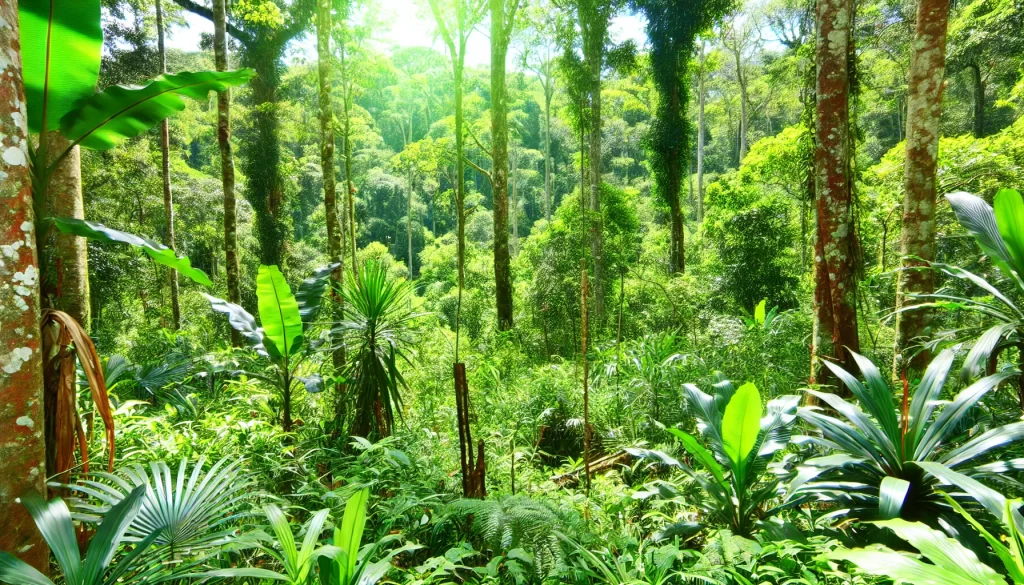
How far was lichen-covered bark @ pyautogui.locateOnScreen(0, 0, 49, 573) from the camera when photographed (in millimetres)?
1352

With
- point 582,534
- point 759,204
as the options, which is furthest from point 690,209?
point 582,534

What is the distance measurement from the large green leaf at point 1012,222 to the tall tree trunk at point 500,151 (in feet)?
20.8

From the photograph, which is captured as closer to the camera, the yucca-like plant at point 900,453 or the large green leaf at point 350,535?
the large green leaf at point 350,535

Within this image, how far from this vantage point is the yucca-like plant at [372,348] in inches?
146

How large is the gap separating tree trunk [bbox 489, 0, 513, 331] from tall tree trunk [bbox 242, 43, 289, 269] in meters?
6.16

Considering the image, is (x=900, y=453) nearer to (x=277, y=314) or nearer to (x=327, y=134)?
(x=277, y=314)

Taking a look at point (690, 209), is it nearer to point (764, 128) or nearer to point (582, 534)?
point (764, 128)

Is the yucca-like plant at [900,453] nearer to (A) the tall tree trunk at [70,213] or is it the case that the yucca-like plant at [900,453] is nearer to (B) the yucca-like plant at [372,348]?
(B) the yucca-like plant at [372,348]

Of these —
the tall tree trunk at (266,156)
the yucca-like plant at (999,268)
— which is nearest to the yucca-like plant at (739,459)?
the yucca-like plant at (999,268)

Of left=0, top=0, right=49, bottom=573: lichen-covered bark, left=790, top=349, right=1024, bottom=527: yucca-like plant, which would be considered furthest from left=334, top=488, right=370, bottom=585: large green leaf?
left=790, top=349, right=1024, bottom=527: yucca-like plant

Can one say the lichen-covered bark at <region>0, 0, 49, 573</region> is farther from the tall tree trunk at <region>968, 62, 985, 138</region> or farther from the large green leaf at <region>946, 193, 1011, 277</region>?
the tall tree trunk at <region>968, 62, 985, 138</region>

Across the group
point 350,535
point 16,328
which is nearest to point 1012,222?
point 350,535

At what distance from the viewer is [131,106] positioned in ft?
6.18

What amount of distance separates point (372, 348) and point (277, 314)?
2.40 feet
